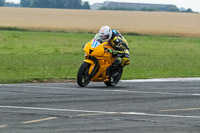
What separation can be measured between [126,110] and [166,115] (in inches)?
31.0

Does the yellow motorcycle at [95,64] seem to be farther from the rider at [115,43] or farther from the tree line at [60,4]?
the tree line at [60,4]

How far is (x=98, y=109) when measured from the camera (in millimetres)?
9430

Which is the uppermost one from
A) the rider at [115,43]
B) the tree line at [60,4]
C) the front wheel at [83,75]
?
the tree line at [60,4]

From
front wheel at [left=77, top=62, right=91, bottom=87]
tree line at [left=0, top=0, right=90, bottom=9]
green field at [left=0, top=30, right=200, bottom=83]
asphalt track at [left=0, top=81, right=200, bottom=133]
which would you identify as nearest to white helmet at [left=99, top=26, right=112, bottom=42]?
front wheel at [left=77, top=62, right=91, bottom=87]

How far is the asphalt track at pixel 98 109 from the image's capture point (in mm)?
7664

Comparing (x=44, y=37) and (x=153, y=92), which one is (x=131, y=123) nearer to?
(x=153, y=92)

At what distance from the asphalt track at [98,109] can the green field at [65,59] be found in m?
3.06

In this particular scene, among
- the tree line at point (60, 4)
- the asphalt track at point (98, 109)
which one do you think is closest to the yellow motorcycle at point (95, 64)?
the asphalt track at point (98, 109)

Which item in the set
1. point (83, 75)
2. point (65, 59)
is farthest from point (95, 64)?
point (65, 59)

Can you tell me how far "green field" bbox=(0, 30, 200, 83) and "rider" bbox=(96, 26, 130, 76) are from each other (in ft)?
8.24

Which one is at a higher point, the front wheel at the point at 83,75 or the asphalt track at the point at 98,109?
the front wheel at the point at 83,75

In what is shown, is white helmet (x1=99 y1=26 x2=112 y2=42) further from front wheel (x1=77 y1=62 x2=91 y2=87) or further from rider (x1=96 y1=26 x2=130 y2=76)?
front wheel (x1=77 y1=62 x2=91 y2=87)

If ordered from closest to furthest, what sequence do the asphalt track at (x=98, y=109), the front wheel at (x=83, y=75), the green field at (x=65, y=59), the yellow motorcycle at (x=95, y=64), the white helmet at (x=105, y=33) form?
the asphalt track at (x=98, y=109), the front wheel at (x=83, y=75), the yellow motorcycle at (x=95, y=64), the white helmet at (x=105, y=33), the green field at (x=65, y=59)

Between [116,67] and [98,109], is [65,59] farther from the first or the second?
[98,109]
